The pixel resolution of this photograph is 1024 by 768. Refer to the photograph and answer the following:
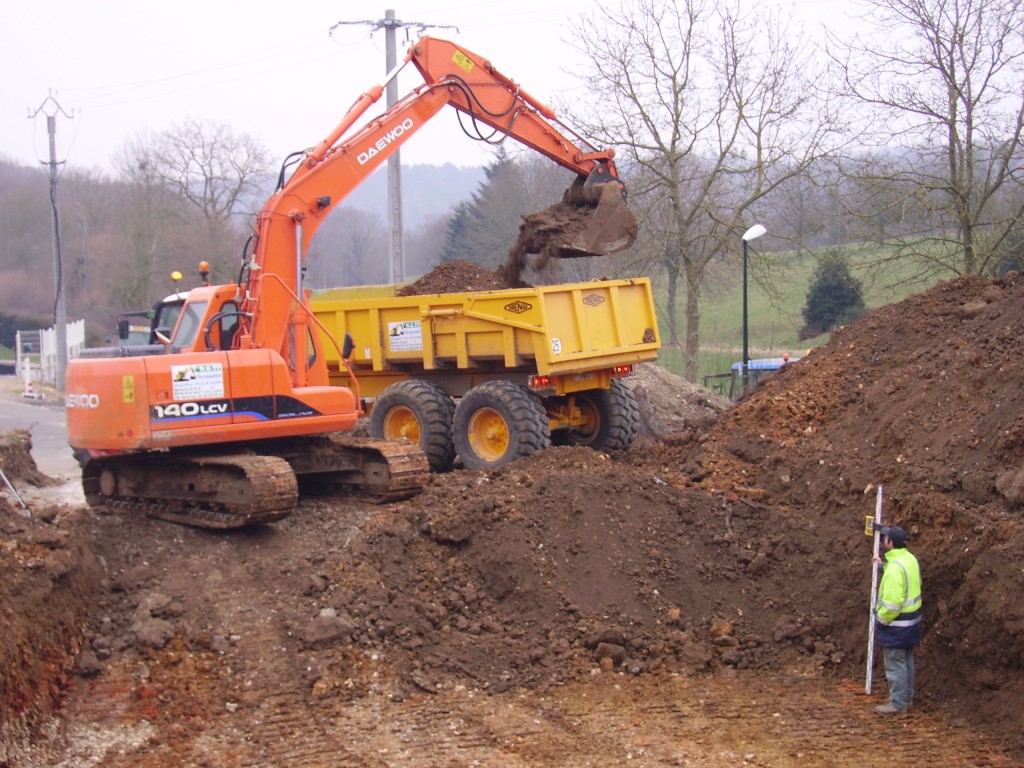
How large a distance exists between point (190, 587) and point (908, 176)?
13630mm

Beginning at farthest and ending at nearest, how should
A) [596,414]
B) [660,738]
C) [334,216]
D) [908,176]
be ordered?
[334,216]
[908,176]
[596,414]
[660,738]

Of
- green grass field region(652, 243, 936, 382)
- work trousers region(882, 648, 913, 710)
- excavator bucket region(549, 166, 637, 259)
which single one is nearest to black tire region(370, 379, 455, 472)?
excavator bucket region(549, 166, 637, 259)

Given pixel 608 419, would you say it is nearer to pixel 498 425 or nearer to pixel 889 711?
pixel 498 425

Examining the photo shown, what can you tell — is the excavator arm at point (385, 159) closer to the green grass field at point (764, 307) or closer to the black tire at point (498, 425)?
the black tire at point (498, 425)

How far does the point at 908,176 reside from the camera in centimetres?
1725

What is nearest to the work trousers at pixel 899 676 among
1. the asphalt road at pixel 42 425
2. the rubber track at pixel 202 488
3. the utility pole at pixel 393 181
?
the rubber track at pixel 202 488

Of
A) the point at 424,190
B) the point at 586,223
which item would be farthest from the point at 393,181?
the point at 424,190

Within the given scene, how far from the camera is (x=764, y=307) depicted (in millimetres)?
39188

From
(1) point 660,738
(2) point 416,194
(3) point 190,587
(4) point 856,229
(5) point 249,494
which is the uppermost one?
(2) point 416,194

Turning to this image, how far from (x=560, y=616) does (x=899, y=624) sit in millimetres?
2253

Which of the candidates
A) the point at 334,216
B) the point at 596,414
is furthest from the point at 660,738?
the point at 334,216

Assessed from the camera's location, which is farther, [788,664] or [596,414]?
[596,414]

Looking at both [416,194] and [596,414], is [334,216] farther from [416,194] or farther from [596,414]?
[416,194]

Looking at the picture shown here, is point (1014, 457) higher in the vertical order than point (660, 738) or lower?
higher
